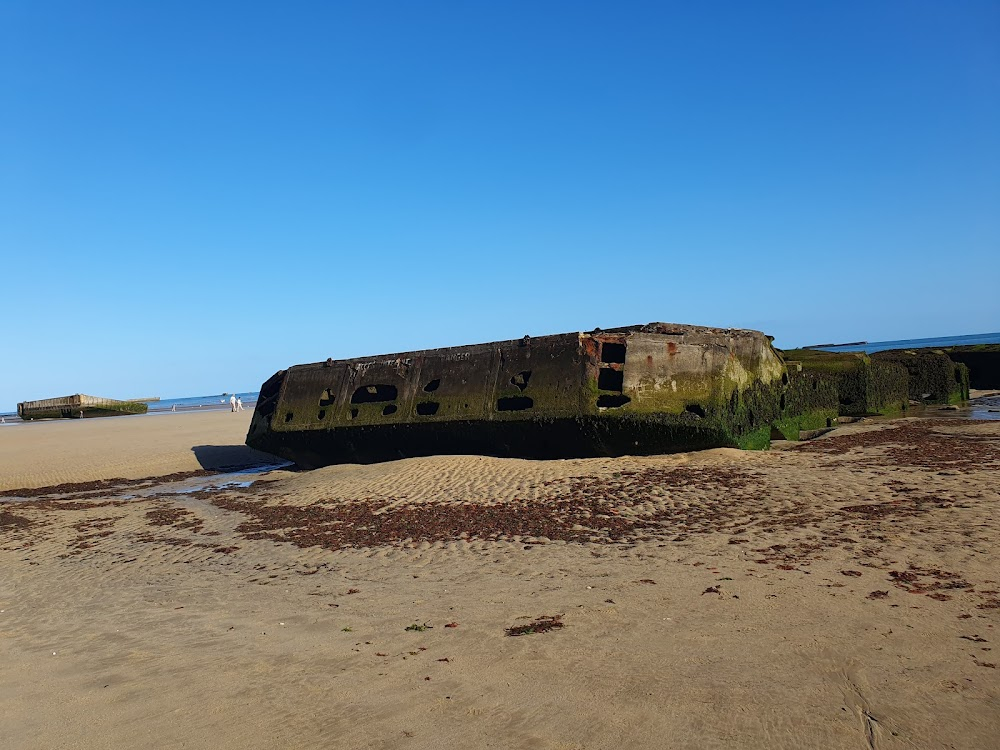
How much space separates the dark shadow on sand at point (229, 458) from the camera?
14873 millimetres

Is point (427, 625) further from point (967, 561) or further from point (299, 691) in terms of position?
point (967, 561)

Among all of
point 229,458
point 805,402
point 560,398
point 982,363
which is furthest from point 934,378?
point 229,458

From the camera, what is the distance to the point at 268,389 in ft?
43.9

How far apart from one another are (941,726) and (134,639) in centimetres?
398

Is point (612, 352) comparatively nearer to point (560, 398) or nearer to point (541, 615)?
point (560, 398)

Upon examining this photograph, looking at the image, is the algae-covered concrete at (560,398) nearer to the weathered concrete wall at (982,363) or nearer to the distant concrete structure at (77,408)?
the weathered concrete wall at (982,363)

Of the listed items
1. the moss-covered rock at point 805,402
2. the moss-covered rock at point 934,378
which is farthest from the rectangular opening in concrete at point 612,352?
the moss-covered rock at point 934,378

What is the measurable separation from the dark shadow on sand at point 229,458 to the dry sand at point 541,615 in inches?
243

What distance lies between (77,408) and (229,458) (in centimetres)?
3118

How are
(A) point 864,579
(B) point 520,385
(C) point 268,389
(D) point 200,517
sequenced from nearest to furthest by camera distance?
1. (A) point 864,579
2. (D) point 200,517
3. (B) point 520,385
4. (C) point 268,389

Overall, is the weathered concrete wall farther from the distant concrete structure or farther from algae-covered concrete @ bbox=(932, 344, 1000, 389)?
the distant concrete structure

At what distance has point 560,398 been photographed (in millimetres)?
9844

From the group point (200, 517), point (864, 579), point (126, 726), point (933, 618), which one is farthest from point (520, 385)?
point (126, 726)

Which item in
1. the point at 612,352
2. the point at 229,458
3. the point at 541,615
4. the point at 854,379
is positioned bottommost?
the point at 541,615
